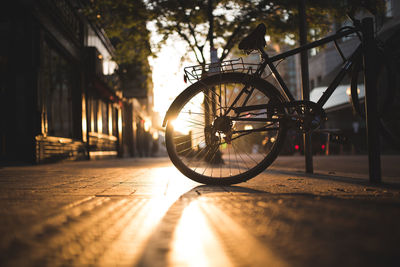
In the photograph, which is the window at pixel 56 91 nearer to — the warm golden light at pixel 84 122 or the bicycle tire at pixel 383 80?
the warm golden light at pixel 84 122

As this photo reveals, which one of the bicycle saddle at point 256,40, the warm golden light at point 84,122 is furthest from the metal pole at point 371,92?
the warm golden light at point 84,122

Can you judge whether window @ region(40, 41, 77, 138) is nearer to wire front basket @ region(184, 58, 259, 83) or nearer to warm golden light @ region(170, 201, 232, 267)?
wire front basket @ region(184, 58, 259, 83)

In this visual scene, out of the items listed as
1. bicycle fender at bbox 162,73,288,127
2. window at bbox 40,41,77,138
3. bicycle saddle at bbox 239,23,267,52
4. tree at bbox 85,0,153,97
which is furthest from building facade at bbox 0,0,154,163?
bicycle saddle at bbox 239,23,267,52

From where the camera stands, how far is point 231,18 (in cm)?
906

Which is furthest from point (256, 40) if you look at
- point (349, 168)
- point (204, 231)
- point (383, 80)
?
point (349, 168)

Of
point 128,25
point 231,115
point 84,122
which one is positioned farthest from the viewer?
point 84,122

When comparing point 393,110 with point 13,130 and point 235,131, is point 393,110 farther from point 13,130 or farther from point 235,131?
point 13,130

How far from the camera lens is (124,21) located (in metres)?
8.56

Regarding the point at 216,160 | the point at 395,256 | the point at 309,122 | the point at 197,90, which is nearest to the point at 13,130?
the point at 216,160

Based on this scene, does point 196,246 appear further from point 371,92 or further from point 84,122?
point 84,122

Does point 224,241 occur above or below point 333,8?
below

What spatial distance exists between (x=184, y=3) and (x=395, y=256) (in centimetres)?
833

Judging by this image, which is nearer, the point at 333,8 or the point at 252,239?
the point at 252,239

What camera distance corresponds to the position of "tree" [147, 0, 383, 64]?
8.17m
